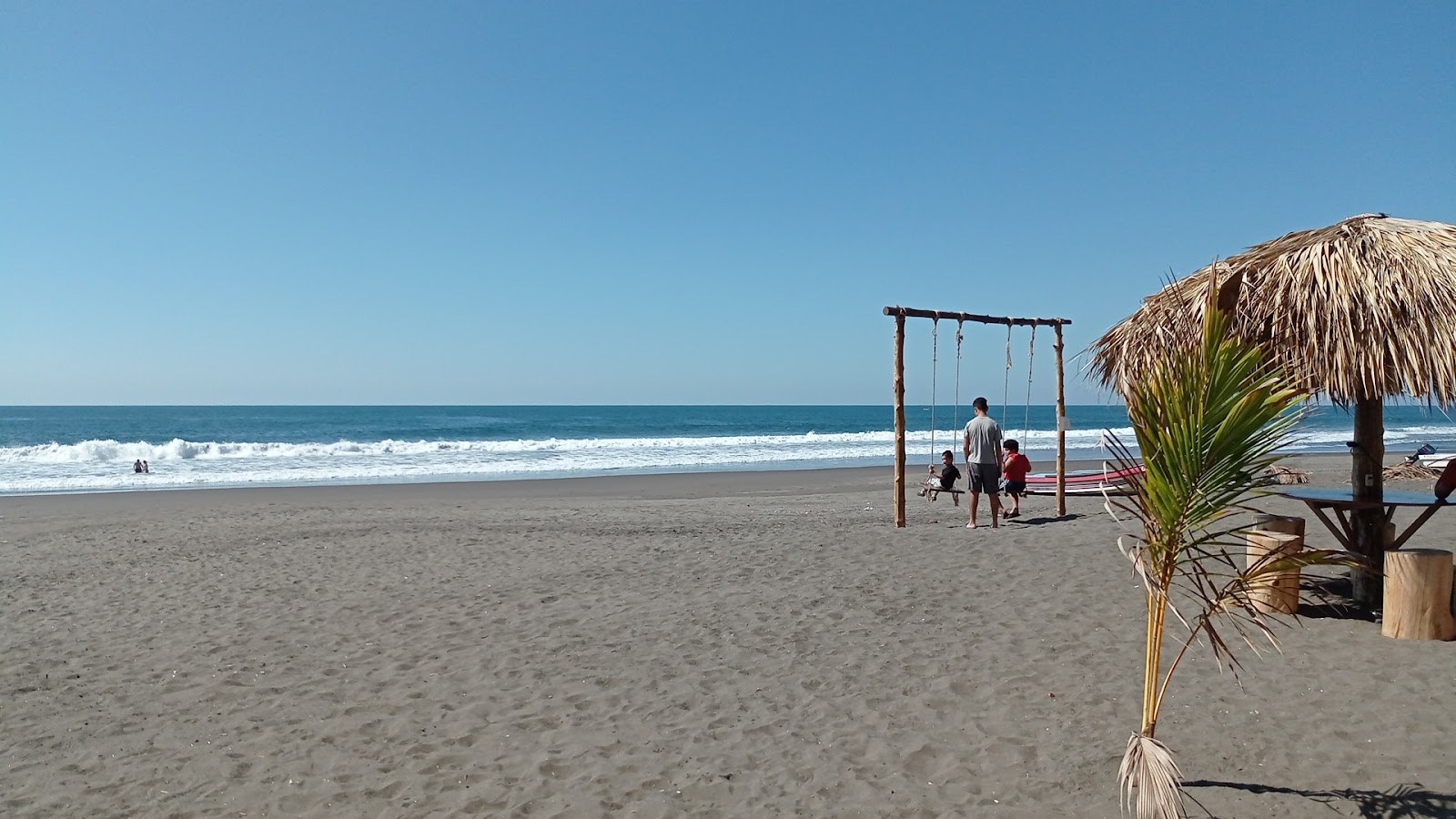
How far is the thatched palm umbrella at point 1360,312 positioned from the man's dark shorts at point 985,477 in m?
4.14

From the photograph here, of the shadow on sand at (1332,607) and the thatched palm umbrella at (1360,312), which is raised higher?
the thatched palm umbrella at (1360,312)

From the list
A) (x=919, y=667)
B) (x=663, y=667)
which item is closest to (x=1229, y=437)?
(x=919, y=667)

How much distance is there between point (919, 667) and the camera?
5.14 meters

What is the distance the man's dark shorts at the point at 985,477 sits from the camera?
33.0ft

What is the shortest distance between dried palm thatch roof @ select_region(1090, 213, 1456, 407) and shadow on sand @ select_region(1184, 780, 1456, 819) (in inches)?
94.6

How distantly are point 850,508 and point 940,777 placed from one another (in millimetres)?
9648

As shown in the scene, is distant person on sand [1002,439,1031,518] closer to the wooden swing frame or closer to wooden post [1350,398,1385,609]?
the wooden swing frame

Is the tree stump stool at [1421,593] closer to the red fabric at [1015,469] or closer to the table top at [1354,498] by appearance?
the table top at [1354,498]

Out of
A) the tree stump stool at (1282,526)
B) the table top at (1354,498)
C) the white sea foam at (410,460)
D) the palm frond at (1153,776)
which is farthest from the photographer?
the white sea foam at (410,460)

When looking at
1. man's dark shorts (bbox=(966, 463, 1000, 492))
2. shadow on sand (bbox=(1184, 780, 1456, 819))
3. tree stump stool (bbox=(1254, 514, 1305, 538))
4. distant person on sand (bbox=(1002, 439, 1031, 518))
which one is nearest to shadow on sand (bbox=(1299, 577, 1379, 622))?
tree stump stool (bbox=(1254, 514, 1305, 538))

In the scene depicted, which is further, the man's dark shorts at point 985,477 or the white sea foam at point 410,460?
the white sea foam at point 410,460

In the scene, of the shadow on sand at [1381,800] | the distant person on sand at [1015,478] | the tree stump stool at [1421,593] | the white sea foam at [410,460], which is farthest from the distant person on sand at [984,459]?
the white sea foam at [410,460]

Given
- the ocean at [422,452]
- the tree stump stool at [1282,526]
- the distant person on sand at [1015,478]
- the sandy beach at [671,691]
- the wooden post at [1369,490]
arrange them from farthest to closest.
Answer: the ocean at [422,452], the distant person on sand at [1015,478], the wooden post at [1369,490], the tree stump stool at [1282,526], the sandy beach at [671,691]

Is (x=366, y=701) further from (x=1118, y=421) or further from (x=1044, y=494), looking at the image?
(x=1118, y=421)
